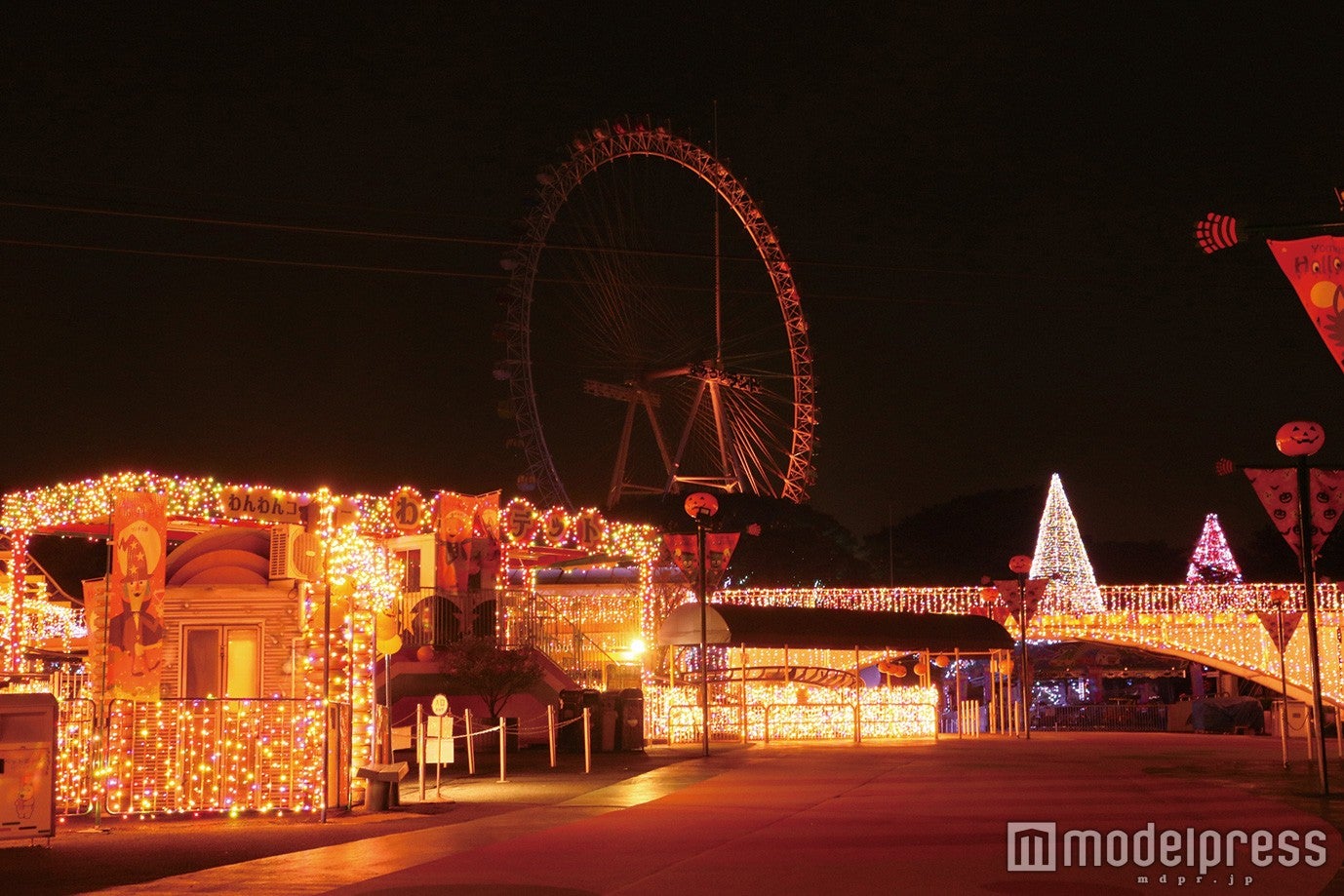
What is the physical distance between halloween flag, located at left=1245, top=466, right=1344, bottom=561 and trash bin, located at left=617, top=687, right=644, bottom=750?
11532mm

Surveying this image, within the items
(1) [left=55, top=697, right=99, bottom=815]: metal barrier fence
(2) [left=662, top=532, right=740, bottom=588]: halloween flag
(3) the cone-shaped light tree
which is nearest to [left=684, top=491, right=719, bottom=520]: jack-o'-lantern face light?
(2) [left=662, top=532, right=740, bottom=588]: halloween flag

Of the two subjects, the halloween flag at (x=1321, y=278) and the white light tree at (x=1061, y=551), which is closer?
the halloween flag at (x=1321, y=278)

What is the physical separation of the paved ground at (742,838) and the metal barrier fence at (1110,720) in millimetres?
25133

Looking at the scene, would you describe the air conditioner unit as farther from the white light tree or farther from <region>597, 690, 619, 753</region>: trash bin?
the white light tree

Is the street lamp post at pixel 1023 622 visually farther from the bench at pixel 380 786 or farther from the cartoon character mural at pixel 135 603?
the cartoon character mural at pixel 135 603

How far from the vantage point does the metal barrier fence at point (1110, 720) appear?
4547 cm

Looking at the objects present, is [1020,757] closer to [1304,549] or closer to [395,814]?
[1304,549]

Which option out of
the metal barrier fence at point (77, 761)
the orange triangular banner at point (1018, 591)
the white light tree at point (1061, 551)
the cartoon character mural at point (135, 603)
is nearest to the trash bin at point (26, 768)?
the metal barrier fence at point (77, 761)

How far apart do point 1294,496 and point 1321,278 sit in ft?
25.7

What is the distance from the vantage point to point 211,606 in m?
21.3

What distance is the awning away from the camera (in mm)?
32031

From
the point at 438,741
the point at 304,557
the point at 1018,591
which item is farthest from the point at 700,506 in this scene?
the point at 1018,591

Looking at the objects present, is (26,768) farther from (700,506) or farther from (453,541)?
(453,541)
